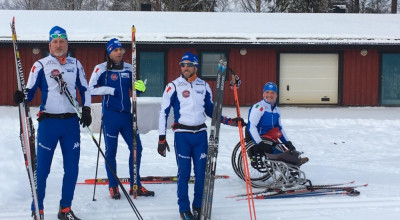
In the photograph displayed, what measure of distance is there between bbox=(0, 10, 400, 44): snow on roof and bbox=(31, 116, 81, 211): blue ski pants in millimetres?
12127

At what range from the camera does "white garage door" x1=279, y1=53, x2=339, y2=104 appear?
63.3 ft

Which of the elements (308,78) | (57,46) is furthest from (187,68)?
(308,78)

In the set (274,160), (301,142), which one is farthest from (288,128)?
(274,160)

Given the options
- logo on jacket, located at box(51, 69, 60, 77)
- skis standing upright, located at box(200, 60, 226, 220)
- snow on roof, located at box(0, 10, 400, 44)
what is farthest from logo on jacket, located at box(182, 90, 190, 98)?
snow on roof, located at box(0, 10, 400, 44)

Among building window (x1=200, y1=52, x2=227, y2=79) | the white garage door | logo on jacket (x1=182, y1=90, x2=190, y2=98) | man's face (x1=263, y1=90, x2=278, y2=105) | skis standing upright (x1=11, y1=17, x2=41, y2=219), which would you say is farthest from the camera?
the white garage door

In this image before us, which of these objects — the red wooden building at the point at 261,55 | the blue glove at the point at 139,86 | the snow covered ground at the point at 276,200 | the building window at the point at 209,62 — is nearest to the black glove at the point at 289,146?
the snow covered ground at the point at 276,200

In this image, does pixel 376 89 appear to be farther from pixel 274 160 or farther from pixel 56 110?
pixel 56 110

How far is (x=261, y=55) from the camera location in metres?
18.9

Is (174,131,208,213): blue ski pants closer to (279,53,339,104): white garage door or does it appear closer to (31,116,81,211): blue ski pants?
(31,116,81,211): blue ski pants

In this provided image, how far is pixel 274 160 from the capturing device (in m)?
6.81

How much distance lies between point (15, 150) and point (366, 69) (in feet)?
45.1

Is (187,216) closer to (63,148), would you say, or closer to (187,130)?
(187,130)

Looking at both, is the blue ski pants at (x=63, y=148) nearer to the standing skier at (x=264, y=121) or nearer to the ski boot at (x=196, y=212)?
the ski boot at (x=196, y=212)

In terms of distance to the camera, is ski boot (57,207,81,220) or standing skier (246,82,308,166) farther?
standing skier (246,82,308,166)
